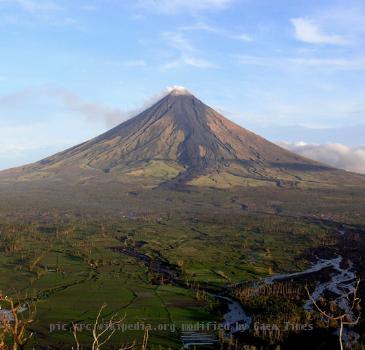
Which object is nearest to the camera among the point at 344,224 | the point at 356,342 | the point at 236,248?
the point at 356,342

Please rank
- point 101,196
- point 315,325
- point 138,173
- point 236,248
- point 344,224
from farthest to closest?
point 138,173
point 101,196
point 344,224
point 236,248
point 315,325

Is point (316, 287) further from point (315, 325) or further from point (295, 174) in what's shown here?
point (295, 174)

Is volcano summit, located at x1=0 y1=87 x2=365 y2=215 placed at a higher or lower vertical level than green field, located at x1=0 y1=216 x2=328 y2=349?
higher

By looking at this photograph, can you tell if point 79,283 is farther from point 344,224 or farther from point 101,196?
point 101,196

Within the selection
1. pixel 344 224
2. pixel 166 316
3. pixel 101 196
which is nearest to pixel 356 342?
pixel 166 316

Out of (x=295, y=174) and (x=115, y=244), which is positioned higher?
(x=295, y=174)

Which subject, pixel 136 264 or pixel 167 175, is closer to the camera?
pixel 136 264

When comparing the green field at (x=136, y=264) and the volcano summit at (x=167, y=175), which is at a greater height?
the volcano summit at (x=167, y=175)

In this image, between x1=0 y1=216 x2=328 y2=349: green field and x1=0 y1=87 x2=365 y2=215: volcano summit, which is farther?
x1=0 y1=87 x2=365 y2=215: volcano summit

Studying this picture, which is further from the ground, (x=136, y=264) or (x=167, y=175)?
(x=167, y=175)

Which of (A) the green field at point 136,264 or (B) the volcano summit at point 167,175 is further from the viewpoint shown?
(B) the volcano summit at point 167,175

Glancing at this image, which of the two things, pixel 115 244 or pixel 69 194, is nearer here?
pixel 115 244
